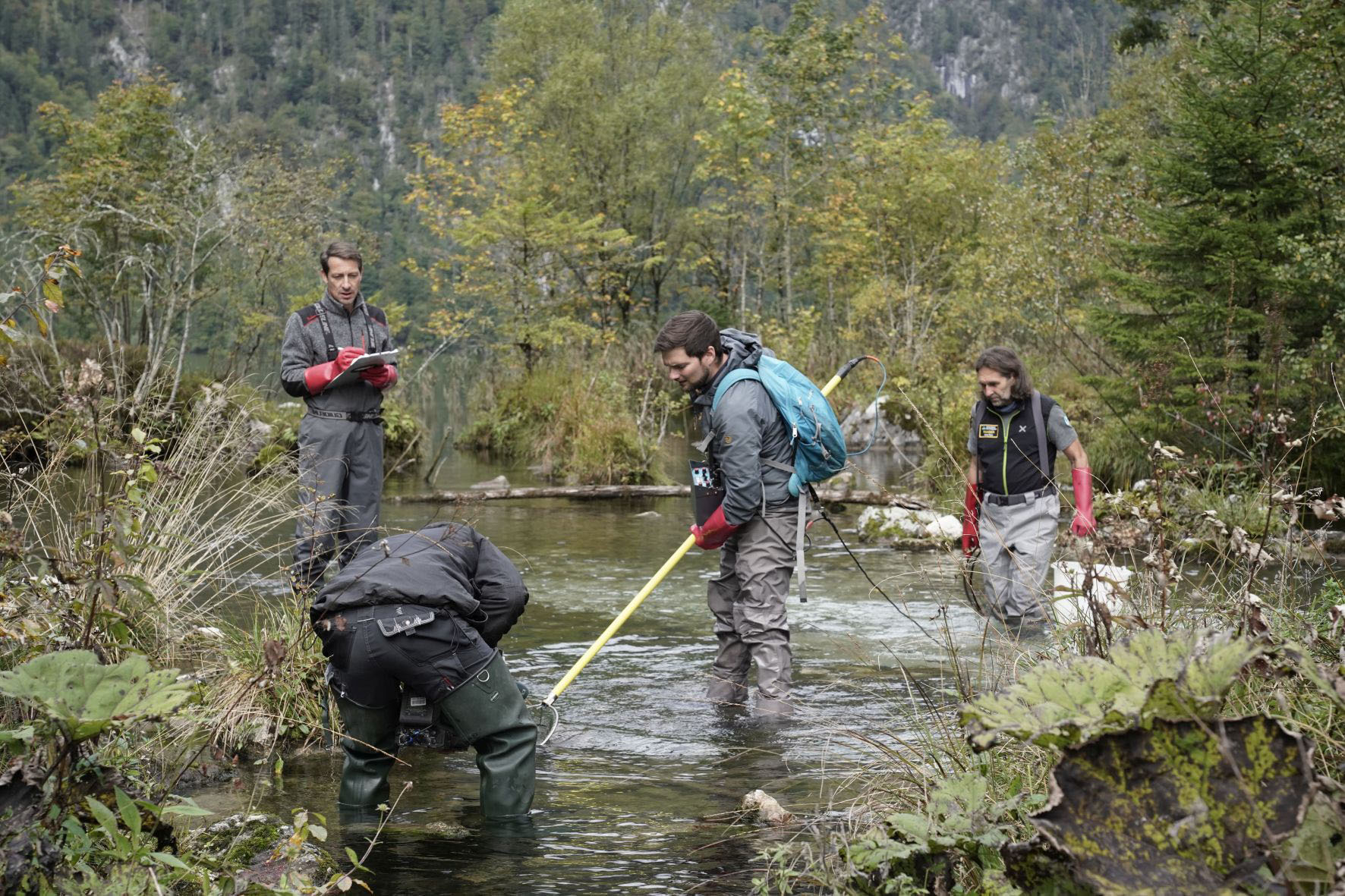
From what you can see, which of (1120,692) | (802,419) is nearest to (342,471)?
(802,419)

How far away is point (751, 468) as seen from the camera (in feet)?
18.6

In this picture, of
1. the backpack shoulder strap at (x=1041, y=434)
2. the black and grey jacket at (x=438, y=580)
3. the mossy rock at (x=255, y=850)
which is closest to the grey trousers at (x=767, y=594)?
the backpack shoulder strap at (x=1041, y=434)

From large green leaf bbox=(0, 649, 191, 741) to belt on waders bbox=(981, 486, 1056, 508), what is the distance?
508cm

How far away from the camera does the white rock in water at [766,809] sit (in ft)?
14.0

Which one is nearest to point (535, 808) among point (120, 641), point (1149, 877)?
point (120, 641)

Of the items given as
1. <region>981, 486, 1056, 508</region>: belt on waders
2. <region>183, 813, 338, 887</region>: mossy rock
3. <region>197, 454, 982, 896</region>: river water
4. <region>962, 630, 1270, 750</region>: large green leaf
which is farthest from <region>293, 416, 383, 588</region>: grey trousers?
<region>962, 630, 1270, 750</region>: large green leaf

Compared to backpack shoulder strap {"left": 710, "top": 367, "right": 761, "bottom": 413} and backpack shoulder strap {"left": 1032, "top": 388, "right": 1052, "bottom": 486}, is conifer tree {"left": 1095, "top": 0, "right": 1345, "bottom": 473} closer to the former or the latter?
backpack shoulder strap {"left": 1032, "top": 388, "right": 1052, "bottom": 486}

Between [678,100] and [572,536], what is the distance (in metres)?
26.2

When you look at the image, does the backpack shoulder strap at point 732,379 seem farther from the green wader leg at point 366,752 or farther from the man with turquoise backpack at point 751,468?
the green wader leg at point 366,752

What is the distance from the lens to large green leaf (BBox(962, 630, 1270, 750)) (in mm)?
2447

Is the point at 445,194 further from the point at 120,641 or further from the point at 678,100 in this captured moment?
the point at 120,641

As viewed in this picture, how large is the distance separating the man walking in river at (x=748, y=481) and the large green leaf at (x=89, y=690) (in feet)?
10.6

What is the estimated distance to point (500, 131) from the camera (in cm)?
2753

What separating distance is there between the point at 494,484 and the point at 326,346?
8797 millimetres
